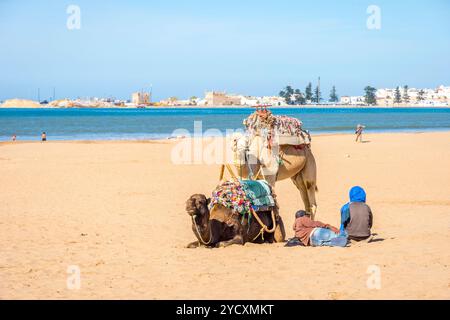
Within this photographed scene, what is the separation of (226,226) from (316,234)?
1.32 meters

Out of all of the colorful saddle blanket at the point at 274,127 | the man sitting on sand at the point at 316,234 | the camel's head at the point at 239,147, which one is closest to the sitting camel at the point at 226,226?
the man sitting on sand at the point at 316,234

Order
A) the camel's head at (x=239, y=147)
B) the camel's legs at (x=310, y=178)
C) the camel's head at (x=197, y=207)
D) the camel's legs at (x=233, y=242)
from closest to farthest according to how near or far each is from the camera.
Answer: the camel's head at (x=197, y=207) < the camel's legs at (x=233, y=242) < the camel's head at (x=239, y=147) < the camel's legs at (x=310, y=178)

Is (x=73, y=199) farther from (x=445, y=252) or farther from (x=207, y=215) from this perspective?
(x=445, y=252)

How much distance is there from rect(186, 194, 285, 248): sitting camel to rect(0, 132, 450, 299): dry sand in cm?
21

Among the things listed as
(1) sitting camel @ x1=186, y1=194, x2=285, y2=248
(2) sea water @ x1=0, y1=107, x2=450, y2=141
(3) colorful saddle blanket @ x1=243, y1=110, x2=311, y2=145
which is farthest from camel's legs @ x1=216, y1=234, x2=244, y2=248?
(2) sea water @ x1=0, y1=107, x2=450, y2=141

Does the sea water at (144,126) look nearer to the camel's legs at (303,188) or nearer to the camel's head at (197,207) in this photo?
the camel's legs at (303,188)

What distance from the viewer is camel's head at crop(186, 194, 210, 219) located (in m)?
8.82

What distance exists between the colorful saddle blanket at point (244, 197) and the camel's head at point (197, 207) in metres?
0.51

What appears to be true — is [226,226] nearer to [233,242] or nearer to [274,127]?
[233,242]

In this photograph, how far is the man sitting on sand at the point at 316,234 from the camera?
937cm

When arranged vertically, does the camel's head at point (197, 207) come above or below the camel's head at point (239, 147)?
below

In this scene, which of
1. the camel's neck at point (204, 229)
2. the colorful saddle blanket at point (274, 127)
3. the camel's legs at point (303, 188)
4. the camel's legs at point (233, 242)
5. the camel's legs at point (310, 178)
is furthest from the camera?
the camel's legs at point (303, 188)

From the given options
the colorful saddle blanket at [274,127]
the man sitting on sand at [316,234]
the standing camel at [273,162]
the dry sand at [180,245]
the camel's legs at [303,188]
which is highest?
the colorful saddle blanket at [274,127]

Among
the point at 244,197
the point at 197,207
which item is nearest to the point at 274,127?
the point at 244,197
